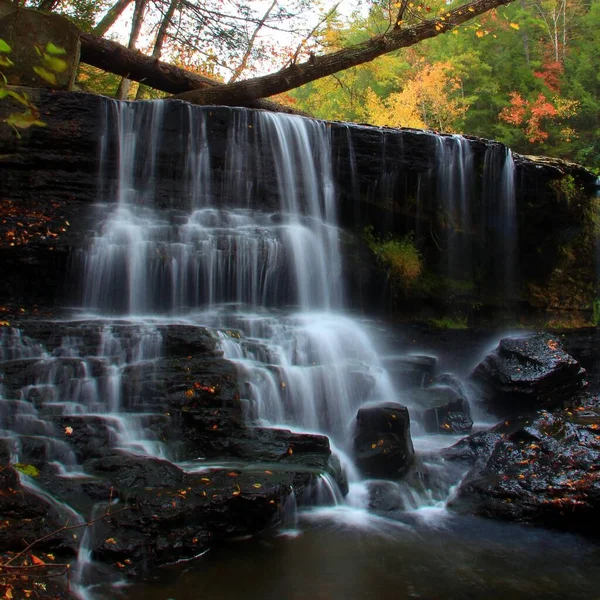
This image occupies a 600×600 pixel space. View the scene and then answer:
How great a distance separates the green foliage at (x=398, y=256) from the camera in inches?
413

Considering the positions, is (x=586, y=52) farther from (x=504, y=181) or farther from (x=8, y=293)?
(x=8, y=293)

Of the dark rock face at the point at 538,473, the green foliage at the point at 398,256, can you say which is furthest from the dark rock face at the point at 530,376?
the green foliage at the point at 398,256

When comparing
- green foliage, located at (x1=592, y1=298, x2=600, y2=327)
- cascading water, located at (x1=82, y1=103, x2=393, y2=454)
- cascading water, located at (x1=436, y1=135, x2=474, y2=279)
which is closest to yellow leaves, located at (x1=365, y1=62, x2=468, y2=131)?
cascading water, located at (x1=436, y1=135, x2=474, y2=279)

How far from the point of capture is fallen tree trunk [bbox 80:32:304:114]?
10.7m

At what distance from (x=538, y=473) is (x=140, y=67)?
1052cm

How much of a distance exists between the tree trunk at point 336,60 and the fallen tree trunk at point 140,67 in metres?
0.48

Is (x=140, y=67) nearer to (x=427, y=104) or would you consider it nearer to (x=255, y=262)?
(x=255, y=262)

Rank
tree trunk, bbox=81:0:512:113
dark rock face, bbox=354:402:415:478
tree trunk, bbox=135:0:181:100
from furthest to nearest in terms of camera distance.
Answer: tree trunk, bbox=135:0:181:100
tree trunk, bbox=81:0:512:113
dark rock face, bbox=354:402:415:478

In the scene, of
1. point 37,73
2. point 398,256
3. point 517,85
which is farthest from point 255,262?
point 517,85

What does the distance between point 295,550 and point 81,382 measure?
113 inches

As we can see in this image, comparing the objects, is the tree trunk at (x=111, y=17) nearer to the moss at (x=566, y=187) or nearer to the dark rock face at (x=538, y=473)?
the moss at (x=566, y=187)

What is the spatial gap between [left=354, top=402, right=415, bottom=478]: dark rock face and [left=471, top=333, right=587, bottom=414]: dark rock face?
8.49 feet

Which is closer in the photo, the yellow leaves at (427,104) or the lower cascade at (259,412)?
the lower cascade at (259,412)

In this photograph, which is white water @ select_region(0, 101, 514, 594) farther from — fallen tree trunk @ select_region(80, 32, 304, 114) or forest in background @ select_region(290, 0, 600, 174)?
forest in background @ select_region(290, 0, 600, 174)
